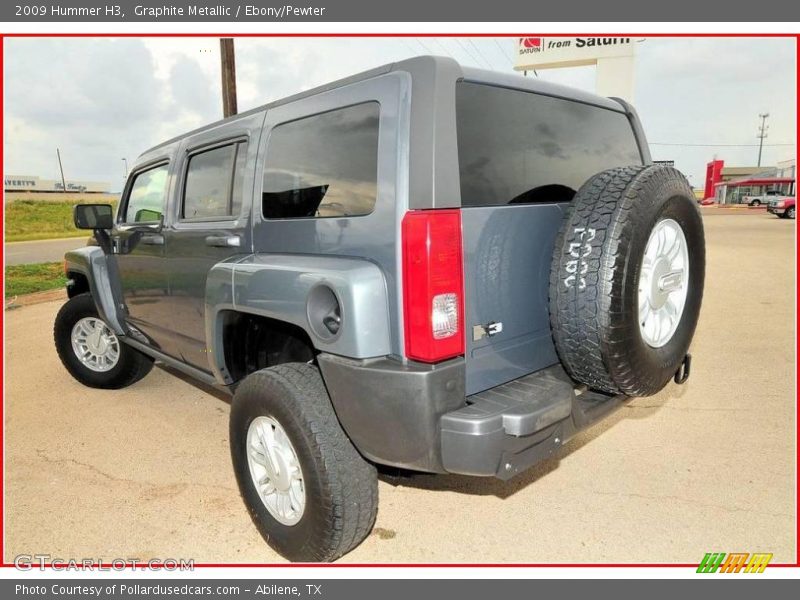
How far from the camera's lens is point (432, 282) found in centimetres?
196

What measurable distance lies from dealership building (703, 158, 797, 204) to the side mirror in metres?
45.8

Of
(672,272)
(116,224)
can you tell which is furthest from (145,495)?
(672,272)

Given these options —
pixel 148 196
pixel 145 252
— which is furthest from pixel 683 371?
pixel 148 196

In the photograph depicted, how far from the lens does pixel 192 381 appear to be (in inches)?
197

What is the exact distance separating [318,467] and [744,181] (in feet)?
216

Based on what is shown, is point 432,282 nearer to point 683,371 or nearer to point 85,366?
point 683,371

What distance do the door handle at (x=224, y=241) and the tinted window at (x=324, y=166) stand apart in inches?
10.2

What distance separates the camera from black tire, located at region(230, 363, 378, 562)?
2199mm

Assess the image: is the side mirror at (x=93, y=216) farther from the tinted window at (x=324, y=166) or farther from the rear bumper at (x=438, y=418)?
the rear bumper at (x=438, y=418)

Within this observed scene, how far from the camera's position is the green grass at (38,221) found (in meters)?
26.7

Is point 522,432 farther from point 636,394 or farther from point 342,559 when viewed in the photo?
point 342,559

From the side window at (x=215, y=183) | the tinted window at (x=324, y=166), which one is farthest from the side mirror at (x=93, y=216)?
the tinted window at (x=324, y=166)

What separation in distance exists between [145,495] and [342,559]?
4.41ft

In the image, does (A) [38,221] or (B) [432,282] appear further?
(A) [38,221]
